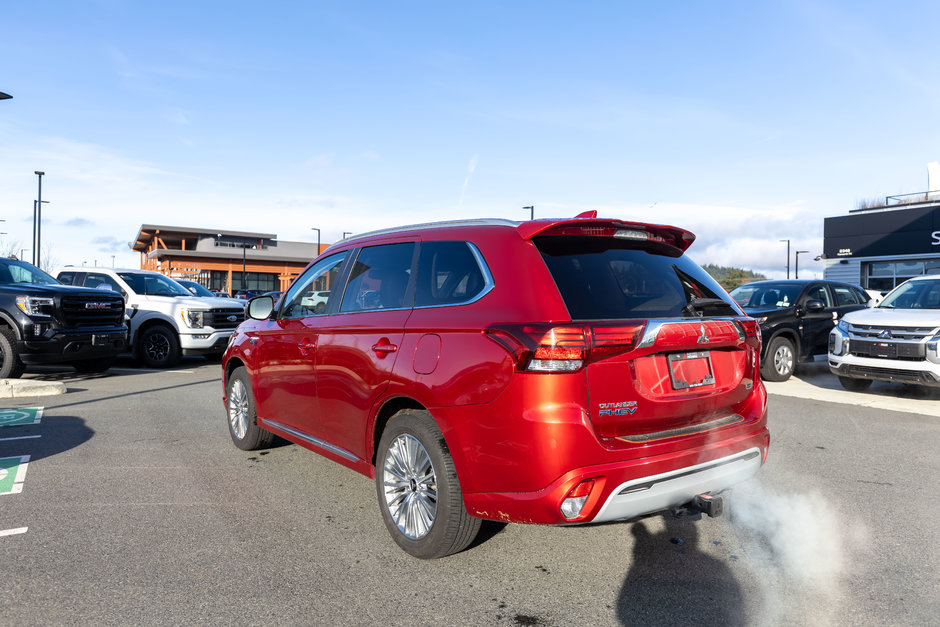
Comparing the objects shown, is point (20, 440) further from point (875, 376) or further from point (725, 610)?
point (875, 376)

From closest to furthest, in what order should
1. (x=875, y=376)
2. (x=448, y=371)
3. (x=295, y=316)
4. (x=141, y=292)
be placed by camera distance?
1. (x=448, y=371)
2. (x=295, y=316)
3. (x=875, y=376)
4. (x=141, y=292)

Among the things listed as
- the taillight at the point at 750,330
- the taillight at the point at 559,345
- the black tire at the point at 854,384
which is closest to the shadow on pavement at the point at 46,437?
the taillight at the point at 559,345

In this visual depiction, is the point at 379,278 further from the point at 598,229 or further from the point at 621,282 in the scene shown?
the point at 621,282

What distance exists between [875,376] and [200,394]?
30.0 feet

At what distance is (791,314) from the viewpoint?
35.6 feet

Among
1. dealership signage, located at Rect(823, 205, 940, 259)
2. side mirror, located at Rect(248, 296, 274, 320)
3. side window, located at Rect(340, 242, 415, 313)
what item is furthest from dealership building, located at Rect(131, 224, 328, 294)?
side window, located at Rect(340, 242, 415, 313)

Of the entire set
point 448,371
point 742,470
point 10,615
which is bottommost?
point 10,615

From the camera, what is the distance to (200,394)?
9305 millimetres

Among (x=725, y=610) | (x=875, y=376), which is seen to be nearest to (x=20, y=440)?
(x=725, y=610)

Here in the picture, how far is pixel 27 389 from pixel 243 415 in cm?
509

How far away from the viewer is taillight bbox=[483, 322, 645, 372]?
300 cm

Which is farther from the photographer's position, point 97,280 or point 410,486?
point 97,280

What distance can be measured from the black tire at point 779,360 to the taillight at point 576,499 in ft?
27.8

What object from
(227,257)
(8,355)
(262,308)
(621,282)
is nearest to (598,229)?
(621,282)
